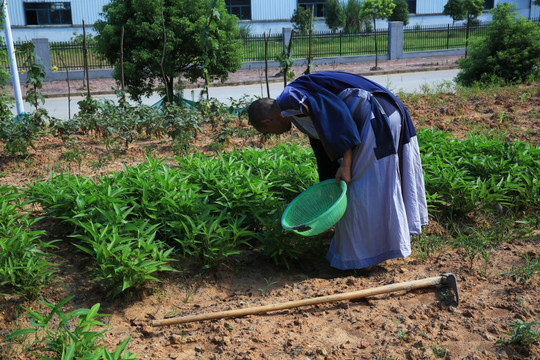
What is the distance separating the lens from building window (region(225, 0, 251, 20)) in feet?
107

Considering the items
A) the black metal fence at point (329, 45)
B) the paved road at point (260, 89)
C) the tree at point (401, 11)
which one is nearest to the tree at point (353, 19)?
the tree at point (401, 11)

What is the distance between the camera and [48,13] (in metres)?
30.1

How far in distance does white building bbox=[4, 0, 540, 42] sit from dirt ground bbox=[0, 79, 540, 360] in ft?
74.6

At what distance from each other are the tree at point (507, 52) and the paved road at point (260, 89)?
2117 millimetres

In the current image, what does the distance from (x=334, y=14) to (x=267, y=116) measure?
106ft

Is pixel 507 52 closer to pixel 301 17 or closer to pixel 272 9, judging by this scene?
pixel 301 17

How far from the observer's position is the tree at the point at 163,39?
8609 millimetres

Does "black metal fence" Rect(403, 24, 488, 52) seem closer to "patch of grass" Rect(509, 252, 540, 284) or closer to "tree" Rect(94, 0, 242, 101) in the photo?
"tree" Rect(94, 0, 242, 101)

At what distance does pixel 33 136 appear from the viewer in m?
5.80

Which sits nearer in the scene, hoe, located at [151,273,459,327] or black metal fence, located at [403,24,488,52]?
hoe, located at [151,273,459,327]

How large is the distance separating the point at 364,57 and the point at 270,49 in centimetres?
448

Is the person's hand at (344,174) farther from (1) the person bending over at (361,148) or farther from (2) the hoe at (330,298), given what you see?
(2) the hoe at (330,298)

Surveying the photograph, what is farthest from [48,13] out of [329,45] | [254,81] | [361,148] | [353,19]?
[361,148]

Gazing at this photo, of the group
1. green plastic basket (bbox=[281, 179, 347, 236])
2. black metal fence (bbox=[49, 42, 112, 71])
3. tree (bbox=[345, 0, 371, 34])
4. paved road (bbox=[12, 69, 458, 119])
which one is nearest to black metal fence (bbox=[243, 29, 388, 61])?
paved road (bbox=[12, 69, 458, 119])
